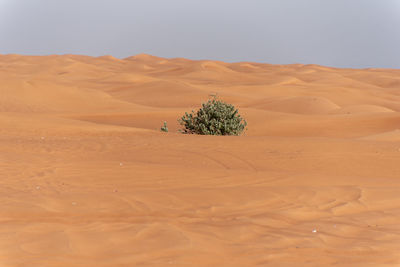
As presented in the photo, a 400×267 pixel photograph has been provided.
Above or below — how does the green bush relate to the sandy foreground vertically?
above

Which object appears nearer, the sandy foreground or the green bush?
the sandy foreground

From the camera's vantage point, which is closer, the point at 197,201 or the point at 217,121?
the point at 197,201

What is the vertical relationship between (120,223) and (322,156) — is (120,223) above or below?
below

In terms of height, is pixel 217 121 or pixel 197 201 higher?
pixel 217 121

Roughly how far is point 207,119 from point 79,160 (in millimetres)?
6504

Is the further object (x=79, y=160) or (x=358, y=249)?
(x=79, y=160)

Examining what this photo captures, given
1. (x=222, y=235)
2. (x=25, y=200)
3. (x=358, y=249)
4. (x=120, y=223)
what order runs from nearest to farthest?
(x=358, y=249)
(x=222, y=235)
(x=120, y=223)
(x=25, y=200)

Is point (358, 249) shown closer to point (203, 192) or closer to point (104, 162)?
point (203, 192)

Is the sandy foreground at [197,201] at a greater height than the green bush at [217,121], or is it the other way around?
the green bush at [217,121]

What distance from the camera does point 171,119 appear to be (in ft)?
68.9

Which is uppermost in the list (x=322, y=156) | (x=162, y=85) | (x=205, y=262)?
(x=162, y=85)

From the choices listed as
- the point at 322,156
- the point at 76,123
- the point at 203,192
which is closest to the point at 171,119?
the point at 76,123

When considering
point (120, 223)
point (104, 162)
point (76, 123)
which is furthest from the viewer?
point (76, 123)

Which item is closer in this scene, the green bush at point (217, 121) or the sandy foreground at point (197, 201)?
the sandy foreground at point (197, 201)
